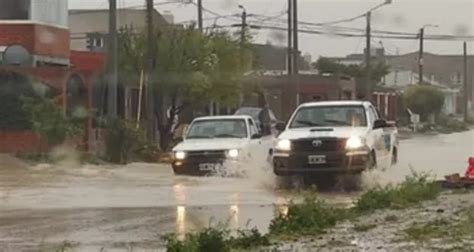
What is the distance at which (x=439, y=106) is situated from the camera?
8438cm

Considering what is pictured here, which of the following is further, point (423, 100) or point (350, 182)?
point (423, 100)

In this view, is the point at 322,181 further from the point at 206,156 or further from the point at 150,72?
the point at 150,72

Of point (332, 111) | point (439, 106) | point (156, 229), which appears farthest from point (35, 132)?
point (439, 106)

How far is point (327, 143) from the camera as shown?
22375 millimetres

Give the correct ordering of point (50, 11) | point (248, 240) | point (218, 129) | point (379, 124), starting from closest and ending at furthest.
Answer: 1. point (248, 240)
2. point (379, 124)
3. point (218, 129)
4. point (50, 11)

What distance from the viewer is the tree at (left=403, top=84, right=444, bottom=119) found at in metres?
82.4

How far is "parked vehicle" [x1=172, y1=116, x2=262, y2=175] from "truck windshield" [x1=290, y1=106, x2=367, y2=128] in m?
2.80

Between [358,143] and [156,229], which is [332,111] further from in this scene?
[156,229]

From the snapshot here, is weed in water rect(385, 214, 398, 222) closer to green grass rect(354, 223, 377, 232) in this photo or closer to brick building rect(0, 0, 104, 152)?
green grass rect(354, 223, 377, 232)

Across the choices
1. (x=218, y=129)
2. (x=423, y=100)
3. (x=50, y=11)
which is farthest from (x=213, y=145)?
(x=423, y=100)

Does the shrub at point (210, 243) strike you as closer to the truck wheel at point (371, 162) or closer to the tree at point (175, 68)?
the truck wheel at point (371, 162)

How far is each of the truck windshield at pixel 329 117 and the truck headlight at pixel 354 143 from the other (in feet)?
3.66

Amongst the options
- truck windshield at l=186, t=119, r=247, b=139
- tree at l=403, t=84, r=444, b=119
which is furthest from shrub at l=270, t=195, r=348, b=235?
tree at l=403, t=84, r=444, b=119

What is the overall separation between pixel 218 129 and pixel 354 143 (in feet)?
20.2
